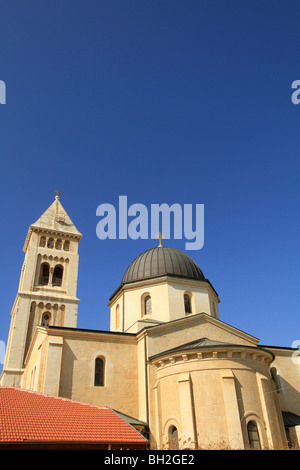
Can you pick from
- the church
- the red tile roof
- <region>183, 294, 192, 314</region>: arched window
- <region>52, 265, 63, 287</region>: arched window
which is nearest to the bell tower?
<region>52, 265, 63, 287</region>: arched window

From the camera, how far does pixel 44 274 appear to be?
39438mm

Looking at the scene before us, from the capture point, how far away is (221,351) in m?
19.8

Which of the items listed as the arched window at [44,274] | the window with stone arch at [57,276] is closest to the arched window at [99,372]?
the window with stone arch at [57,276]

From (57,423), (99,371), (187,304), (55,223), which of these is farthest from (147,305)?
(55,223)

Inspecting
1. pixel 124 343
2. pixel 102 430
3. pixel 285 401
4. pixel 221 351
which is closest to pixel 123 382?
pixel 124 343

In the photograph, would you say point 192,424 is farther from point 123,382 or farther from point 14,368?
point 14,368

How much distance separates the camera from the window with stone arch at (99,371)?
887 inches

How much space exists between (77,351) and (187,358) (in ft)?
24.6

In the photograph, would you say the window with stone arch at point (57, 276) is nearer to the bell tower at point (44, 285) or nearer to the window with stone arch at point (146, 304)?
the bell tower at point (44, 285)

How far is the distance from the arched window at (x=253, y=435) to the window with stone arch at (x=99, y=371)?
9398mm

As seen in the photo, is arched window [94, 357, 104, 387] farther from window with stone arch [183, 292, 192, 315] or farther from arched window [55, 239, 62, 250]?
arched window [55, 239, 62, 250]

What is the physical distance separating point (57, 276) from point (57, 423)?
26719 millimetres

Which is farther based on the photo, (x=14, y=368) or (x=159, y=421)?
(x=14, y=368)

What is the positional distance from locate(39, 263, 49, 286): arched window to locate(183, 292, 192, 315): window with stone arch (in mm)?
17612
